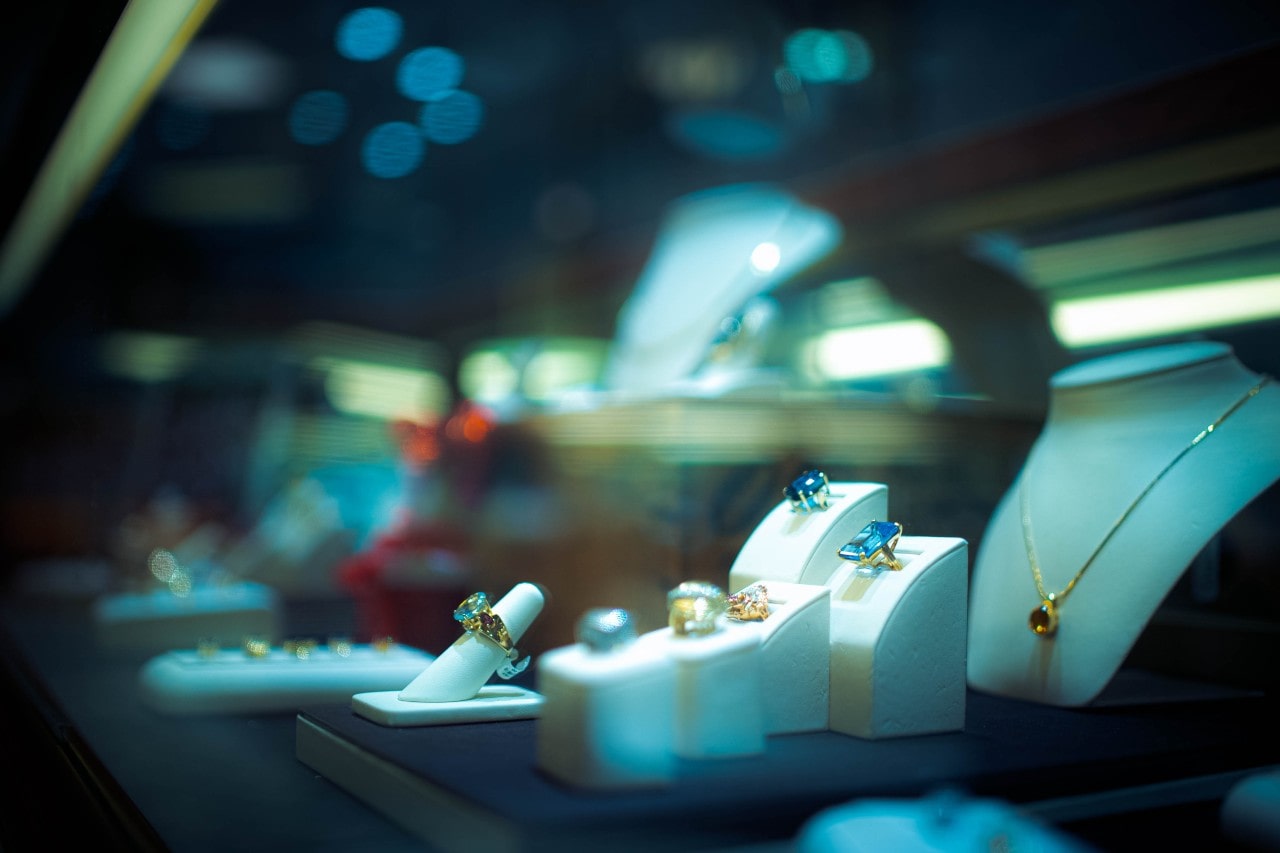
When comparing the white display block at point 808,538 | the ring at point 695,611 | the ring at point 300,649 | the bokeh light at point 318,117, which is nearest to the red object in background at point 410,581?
the ring at point 300,649

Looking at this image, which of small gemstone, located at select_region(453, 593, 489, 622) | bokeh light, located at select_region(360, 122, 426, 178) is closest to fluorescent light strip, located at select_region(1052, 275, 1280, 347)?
small gemstone, located at select_region(453, 593, 489, 622)

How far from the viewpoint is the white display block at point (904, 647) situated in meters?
0.82

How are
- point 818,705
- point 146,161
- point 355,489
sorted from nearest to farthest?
point 818,705 → point 146,161 → point 355,489

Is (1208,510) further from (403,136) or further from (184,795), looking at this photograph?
(403,136)

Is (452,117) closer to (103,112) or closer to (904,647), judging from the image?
(103,112)

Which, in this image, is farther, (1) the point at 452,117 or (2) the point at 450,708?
(1) the point at 452,117

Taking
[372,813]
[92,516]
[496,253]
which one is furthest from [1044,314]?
[92,516]

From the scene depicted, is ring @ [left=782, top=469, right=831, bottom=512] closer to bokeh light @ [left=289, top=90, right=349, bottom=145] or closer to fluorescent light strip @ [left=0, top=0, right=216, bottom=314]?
fluorescent light strip @ [left=0, top=0, right=216, bottom=314]

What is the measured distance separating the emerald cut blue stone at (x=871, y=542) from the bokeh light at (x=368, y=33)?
141 centimetres

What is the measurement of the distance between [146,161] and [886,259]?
1.39m

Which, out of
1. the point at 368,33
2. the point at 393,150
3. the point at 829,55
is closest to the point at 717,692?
the point at 368,33

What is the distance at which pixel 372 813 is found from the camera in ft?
2.37

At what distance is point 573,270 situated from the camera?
285 cm

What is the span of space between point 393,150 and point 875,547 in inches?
79.6
